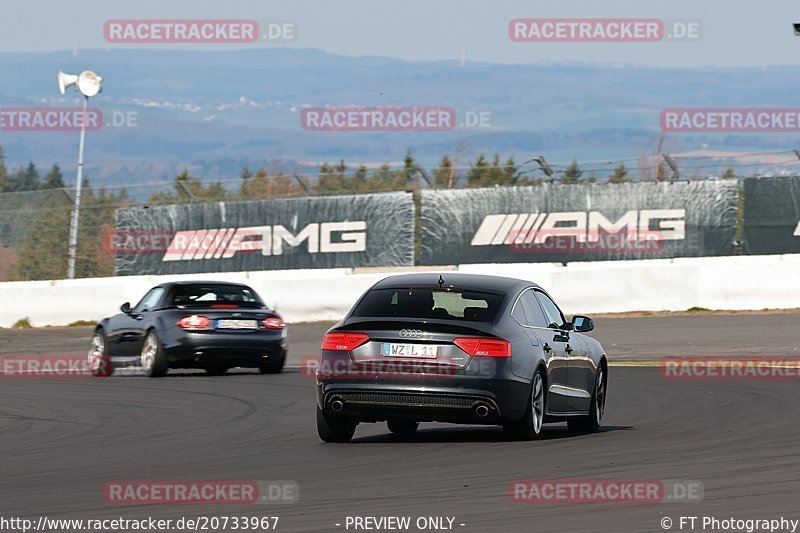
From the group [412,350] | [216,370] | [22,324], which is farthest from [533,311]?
[22,324]

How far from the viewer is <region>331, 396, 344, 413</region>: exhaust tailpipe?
38.6 feet

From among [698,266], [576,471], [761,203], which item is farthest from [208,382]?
[761,203]

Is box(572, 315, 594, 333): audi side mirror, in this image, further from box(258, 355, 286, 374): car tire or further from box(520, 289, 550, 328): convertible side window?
box(258, 355, 286, 374): car tire

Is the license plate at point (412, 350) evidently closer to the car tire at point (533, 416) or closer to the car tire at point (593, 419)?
the car tire at point (533, 416)

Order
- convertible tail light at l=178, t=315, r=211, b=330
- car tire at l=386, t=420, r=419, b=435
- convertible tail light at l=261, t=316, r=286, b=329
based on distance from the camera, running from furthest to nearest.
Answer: convertible tail light at l=261, t=316, r=286, b=329 < convertible tail light at l=178, t=315, r=211, b=330 < car tire at l=386, t=420, r=419, b=435

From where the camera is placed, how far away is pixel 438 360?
11.5 meters

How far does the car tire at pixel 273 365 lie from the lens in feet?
65.3

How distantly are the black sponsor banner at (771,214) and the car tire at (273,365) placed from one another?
12751 millimetres

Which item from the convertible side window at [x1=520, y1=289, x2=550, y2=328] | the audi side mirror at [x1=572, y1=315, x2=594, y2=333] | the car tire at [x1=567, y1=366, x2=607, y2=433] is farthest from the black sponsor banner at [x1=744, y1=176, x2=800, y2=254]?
the convertible side window at [x1=520, y1=289, x2=550, y2=328]

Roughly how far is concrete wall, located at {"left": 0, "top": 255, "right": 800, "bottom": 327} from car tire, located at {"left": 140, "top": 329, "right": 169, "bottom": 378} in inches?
404

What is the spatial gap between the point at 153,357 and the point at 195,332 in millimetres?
737

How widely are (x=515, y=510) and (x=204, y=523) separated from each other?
1.70 meters

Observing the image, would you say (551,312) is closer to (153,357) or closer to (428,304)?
(428,304)

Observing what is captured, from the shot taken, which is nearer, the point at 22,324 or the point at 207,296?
the point at 207,296
